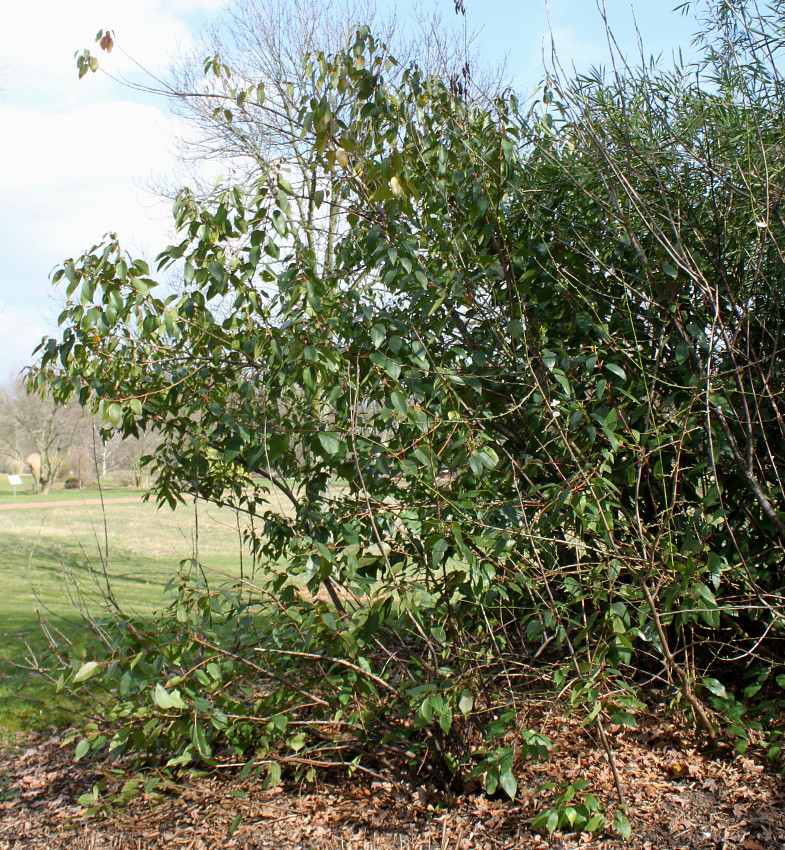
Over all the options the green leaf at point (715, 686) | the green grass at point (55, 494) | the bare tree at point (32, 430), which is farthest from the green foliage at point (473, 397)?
the bare tree at point (32, 430)

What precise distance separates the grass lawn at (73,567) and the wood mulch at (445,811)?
29.2 inches

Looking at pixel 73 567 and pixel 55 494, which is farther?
pixel 55 494

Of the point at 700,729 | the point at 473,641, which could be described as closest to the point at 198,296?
the point at 473,641

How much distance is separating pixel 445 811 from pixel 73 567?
36.7 ft

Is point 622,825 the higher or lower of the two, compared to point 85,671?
lower

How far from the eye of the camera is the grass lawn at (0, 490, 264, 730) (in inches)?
198

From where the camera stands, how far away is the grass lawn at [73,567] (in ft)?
16.5

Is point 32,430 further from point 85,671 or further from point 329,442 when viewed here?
point 329,442

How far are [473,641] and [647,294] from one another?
185 cm

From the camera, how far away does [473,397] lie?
354 centimetres

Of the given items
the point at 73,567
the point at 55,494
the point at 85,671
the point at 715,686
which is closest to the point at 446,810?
the point at 715,686

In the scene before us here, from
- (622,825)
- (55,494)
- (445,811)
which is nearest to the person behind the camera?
(622,825)

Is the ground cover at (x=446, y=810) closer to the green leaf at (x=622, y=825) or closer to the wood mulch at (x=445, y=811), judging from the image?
the wood mulch at (x=445, y=811)

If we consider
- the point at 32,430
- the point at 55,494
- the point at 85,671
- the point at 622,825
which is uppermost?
the point at 32,430
